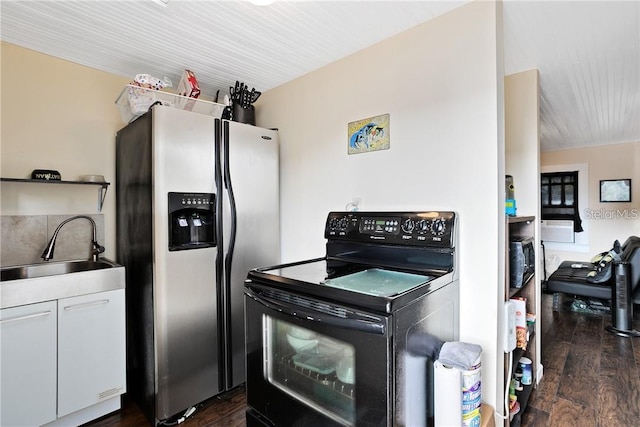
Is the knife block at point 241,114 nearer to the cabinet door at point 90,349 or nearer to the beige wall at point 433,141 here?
the beige wall at point 433,141

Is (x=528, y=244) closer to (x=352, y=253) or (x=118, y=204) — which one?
(x=352, y=253)

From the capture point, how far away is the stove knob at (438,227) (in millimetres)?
1497

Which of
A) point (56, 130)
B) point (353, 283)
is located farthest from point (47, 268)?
point (353, 283)

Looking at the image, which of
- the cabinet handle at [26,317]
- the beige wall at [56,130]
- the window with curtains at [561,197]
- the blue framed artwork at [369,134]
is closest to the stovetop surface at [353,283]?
the blue framed artwork at [369,134]

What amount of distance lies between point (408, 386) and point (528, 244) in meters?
1.32

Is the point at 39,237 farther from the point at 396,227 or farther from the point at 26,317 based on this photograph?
the point at 396,227

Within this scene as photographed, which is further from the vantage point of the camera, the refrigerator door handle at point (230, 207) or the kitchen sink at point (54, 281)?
the refrigerator door handle at point (230, 207)

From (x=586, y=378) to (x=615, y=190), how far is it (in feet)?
13.6

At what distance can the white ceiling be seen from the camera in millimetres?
1564

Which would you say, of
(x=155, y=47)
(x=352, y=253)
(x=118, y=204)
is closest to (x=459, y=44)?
(x=352, y=253)

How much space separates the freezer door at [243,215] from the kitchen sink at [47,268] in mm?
750

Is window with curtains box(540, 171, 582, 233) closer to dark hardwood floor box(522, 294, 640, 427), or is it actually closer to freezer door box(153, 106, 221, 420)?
dark hardwood floor box(522, 294, 640, 427)

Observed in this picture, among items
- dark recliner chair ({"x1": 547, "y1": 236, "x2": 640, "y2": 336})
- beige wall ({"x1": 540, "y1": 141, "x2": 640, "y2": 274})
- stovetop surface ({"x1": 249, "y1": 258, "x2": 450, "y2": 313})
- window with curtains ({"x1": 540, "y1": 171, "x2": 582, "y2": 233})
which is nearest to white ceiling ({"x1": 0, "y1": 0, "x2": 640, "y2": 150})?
stovetop surface ({"x1": 249, "y1": 258, "x2": 450, "y2": 313})

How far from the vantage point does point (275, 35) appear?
5.96 feet
